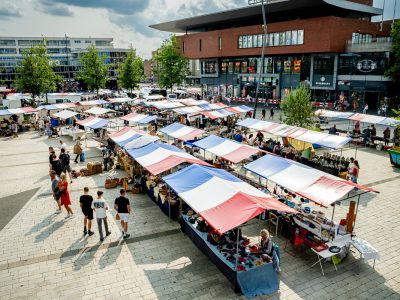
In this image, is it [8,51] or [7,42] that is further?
[8,51]

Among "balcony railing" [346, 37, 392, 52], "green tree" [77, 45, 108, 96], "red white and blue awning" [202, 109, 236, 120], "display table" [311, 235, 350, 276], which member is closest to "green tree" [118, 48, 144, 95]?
"green tree" [77, 45, 108, 96]

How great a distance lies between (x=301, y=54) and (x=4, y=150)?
128ft

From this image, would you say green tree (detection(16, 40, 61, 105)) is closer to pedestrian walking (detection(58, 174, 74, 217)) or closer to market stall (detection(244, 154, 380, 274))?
pedestrian walking (detection(58, 174, 74, 217))

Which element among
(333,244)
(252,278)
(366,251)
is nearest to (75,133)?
(252,278)

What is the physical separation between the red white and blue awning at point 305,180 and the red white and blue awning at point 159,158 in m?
2.60

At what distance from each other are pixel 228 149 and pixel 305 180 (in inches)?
210

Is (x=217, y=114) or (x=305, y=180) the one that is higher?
(x=217, y=114)

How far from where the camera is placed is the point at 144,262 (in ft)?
30.0

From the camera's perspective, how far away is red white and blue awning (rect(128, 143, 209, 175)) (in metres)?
12.4

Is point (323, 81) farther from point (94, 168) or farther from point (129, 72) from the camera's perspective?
point (94, 168)

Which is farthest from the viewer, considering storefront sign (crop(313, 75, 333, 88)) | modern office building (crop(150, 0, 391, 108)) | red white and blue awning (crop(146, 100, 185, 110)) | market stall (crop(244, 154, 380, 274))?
storefront sign (crop(313, 75, 333, 88))

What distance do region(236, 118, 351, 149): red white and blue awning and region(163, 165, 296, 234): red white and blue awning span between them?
7814mm

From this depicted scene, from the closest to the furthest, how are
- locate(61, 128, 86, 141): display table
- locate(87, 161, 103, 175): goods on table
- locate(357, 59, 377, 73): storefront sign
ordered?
locate(87, 161, 103, 175): goods on table < locate(61, 128, 86, 141): display table < locate(357, 59, 377, 73): storefront sign

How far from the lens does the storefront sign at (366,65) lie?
124 feet
